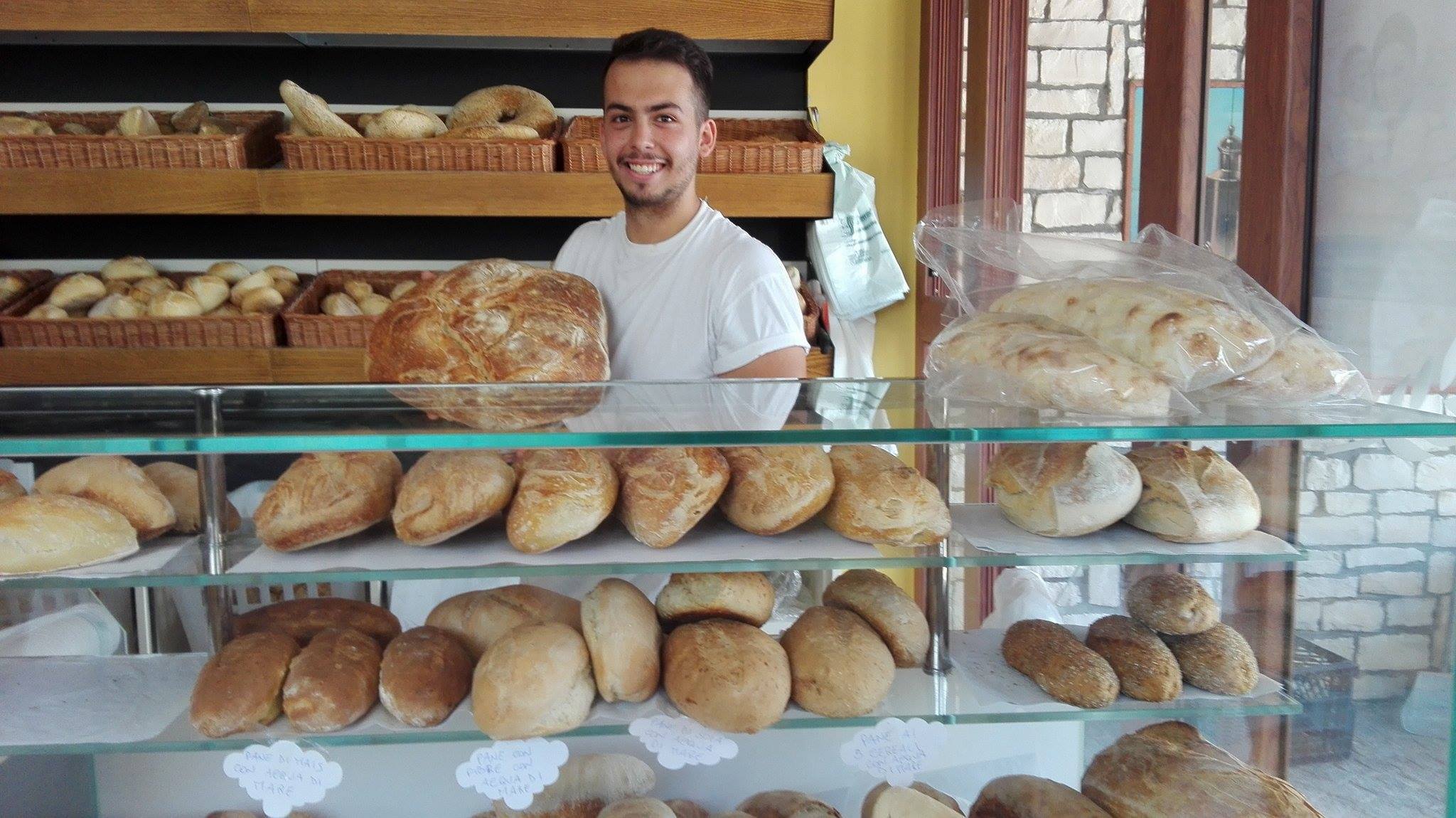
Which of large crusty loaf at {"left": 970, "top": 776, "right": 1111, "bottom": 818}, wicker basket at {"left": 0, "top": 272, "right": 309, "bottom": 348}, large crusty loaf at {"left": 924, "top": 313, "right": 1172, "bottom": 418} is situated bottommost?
large crusty loaf at {"left": 970, "top": 776, "right": 1111, "bottom": 818}

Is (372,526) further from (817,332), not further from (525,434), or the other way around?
(817,332)

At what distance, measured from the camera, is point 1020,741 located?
41.3 inches

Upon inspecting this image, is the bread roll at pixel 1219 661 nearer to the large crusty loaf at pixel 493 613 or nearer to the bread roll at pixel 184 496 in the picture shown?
the large crusty loaf at pixel 493 613

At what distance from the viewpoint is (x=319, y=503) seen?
91 cm

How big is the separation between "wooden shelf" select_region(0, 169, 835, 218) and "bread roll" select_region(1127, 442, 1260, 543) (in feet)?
6.88

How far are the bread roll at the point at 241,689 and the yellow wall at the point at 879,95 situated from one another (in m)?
2.77

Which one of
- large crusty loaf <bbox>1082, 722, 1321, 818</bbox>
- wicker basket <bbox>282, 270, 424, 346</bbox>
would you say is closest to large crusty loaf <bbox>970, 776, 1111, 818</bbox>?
large crusty loaf <bbox>1082, 722, 1321, 818</bbox>

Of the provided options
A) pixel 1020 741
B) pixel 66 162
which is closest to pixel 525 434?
pixel 1020 741

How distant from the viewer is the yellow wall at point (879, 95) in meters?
3.39

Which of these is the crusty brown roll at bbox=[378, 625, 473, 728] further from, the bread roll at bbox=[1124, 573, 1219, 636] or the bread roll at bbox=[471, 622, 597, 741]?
the bread roll at bbox=[1124, 573, 1219, 636]

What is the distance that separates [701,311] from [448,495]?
1063mm

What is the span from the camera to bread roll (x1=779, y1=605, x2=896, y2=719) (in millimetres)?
954

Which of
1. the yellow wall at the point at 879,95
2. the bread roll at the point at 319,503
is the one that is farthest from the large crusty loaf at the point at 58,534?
the yellow wall at the point at 879,95

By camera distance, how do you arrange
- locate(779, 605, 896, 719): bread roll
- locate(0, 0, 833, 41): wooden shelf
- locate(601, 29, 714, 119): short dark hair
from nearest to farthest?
locate(779, 605, 896, 719): bread roll
locate(601, 29, 714, 119): short dark hair
locate(0, 0, 833, 41): wooden shelf
